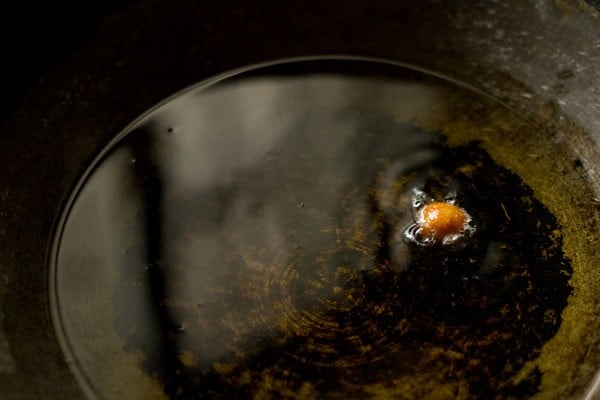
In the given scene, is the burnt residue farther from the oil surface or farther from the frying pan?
the frying pan

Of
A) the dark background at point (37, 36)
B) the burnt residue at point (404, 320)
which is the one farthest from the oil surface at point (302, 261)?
the dark background at point (37, 36)

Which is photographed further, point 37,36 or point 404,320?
point 37,36

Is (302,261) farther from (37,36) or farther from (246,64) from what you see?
(37,36)

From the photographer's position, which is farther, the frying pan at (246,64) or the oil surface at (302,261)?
the frying pan at (246,64)

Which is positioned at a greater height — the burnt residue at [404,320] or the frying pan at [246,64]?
the frying pan at [246,64]

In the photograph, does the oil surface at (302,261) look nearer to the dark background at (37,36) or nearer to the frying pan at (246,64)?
the frying pan at (246,64)

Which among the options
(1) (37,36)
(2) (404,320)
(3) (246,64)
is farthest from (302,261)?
(1) (37,36)

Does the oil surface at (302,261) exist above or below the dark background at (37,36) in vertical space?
below
